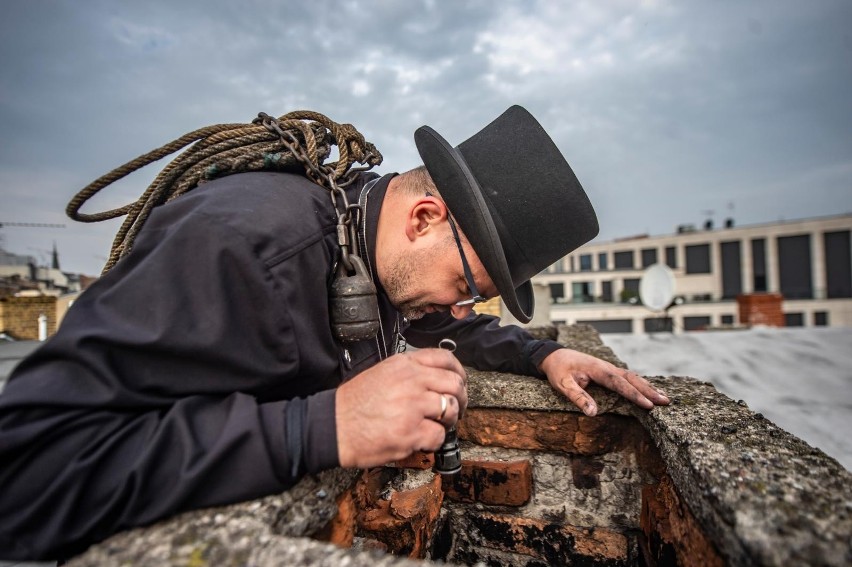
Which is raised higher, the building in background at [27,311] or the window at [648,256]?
the window at [648,256]

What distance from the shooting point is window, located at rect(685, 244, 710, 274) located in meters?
39.8

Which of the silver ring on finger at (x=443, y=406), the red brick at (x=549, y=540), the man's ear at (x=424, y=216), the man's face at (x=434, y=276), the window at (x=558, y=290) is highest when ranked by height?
the man's ear at (x=424, y=216)

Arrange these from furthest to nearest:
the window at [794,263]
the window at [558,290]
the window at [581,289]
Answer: the window at [558,290], the window at [581,289], the window at [794,263]

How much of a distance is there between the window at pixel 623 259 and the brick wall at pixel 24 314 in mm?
42124

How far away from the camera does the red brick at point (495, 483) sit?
171 centimetres

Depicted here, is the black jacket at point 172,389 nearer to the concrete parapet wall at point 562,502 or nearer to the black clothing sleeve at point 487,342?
the concrete parapet wall at point 562,502

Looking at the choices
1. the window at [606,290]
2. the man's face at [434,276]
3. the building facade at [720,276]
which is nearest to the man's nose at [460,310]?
the man's face at [434,276]

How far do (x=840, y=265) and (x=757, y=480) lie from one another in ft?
159

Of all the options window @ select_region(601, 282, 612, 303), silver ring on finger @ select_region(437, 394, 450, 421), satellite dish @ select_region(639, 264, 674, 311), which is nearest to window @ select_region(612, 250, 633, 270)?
window @ select_region(601, 282, 612, 303)

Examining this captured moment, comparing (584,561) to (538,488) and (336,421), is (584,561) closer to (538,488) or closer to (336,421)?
(538,488)

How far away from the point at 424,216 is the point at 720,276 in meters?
45.9

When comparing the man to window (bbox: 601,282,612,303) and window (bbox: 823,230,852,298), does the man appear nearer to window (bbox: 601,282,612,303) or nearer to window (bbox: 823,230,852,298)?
window (bbox: 601,282,612,303)

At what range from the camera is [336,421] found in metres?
1.01

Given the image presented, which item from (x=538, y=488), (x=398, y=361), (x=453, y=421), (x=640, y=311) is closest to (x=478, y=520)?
(x=538, y=488)
